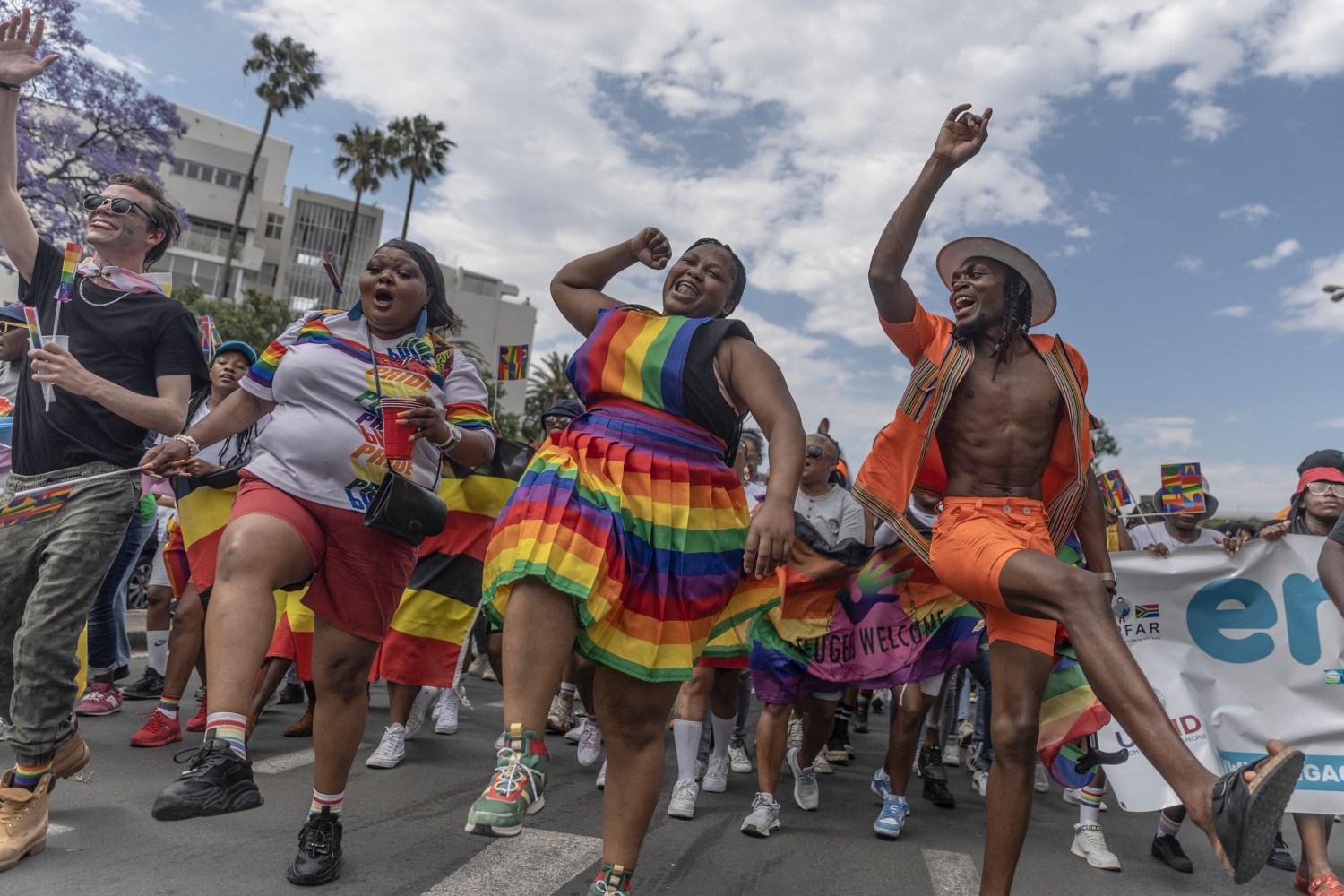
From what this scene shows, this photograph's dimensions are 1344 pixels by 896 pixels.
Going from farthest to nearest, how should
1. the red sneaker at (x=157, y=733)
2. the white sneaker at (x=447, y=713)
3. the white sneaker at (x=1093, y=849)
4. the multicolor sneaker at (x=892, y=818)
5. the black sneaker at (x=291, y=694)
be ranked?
the black sneaker at (x=291, y=694) → the white sneaker at (x=447, y=713) → the red sneaker at (x=157, y=733) → the multicolor sneaker at (x=892, y=818) → the white sneaker at (x=1093, y=849)

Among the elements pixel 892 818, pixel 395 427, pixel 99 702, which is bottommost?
pixel 99 702

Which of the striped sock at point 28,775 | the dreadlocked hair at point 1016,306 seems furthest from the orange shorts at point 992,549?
the striped sock at point 28,775

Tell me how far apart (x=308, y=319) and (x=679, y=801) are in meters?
2.87

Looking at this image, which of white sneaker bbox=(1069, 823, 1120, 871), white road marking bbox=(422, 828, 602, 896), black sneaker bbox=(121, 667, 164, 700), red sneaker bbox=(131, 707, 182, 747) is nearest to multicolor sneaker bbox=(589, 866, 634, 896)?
white road marking bbox=(422, 828, 602, 896)

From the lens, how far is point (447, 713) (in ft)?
21.1

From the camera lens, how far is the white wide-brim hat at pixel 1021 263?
3805mm

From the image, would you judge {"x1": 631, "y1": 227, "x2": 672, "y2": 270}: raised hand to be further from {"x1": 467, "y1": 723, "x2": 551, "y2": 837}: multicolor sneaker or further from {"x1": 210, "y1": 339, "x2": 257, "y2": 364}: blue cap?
{"x1": 210, "y1": 339, "x2": 257, "y2": 364}: blue cap

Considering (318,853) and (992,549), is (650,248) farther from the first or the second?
(318,853)

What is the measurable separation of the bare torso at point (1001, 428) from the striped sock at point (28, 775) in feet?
10.9

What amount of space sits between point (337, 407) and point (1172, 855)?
435 centimetres

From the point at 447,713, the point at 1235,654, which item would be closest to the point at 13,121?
the point at 447,713

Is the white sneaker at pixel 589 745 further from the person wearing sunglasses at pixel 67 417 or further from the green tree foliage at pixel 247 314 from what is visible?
the green tree foliage at pixel 247 314

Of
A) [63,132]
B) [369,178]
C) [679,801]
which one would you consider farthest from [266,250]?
[679,801]

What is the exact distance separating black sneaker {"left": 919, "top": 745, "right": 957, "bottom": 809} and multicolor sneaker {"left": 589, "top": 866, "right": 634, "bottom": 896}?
11.1ft
